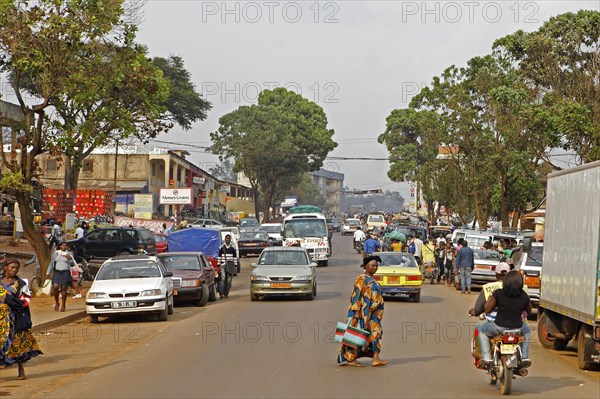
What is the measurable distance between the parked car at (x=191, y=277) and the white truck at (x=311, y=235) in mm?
17021

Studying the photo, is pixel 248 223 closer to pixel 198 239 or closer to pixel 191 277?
pixel 198 239

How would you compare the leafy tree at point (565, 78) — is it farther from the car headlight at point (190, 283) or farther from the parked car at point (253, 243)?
the parked car at point (253, 243)

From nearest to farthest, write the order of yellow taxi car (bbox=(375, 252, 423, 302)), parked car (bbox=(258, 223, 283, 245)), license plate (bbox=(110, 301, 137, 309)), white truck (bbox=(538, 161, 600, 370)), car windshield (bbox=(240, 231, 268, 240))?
white truck (bbox=(538, 161, 600, 370))
license plate (bbox=(110, 301, 137, 309))
yellow taxi car (bbox=(375, 252, 423, 302))
car windshield (bbox=(240, 231, 268, 240))
parked car (bbox=(258, 223, 283, 245))

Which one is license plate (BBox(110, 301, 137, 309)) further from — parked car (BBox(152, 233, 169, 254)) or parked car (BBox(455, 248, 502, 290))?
parked car (BBox(152, 233, 169, 254))

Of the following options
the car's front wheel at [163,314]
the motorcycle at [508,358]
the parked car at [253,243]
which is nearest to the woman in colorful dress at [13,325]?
the motorcycle at [508,358]

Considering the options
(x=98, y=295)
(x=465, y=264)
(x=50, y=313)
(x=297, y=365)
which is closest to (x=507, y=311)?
(x=297, y=365)

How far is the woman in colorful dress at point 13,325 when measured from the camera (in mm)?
12812

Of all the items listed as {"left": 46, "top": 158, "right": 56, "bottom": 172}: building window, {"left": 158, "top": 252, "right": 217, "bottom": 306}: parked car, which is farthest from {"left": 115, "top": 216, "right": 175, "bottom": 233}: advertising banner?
{"left": 158, "top": 252, "right": 217, "bottom": 306}: parked car

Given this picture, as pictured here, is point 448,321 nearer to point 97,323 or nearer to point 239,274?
point 97,323

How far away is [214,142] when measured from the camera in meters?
85.1

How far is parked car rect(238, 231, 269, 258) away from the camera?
2004 inches

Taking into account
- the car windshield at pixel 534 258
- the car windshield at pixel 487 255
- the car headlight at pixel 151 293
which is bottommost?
the car headlight at pixel 151 293

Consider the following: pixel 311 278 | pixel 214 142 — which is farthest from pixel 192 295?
pixel 214 142

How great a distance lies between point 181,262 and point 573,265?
1408 cm
